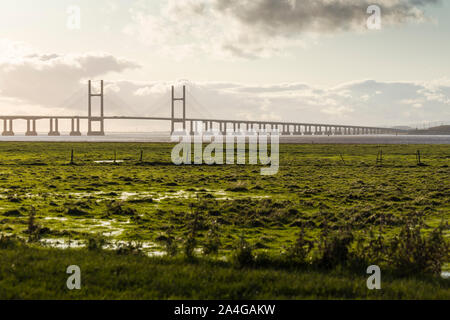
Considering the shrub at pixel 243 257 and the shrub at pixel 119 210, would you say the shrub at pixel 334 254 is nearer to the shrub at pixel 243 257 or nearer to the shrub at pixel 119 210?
the shrub at pixel 243 257

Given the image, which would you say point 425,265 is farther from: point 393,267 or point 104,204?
point 104,204

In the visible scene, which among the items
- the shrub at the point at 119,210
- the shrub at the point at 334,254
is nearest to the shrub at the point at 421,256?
the shrub at the point at 334,254

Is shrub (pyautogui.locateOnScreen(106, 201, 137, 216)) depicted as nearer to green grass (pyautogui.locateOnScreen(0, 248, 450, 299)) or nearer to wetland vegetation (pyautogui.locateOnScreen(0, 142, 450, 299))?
wetland vegetation (pyautogui.locateOnScreen(0, 142, 450, 299))

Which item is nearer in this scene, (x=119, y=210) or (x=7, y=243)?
(x=7, y=243)

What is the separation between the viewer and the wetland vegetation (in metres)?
6.73

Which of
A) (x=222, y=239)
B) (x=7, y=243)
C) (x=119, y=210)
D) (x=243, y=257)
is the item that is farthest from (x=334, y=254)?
(x=119, y=210)

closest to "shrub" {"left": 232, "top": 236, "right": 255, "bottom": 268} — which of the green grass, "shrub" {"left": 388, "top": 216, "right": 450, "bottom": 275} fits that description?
the green grass

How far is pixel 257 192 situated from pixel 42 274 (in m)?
16.0

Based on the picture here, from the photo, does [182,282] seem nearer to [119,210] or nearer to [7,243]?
[7,243]

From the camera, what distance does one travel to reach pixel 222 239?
11.5 metres

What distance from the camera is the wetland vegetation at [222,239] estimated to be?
6727 mm

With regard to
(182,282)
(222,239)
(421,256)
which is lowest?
(222,239)

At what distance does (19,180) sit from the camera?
84.3 ft
